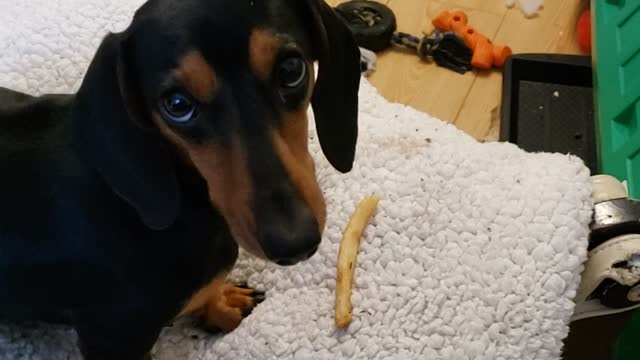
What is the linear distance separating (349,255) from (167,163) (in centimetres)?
49

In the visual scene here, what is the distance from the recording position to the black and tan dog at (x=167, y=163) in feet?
3.56

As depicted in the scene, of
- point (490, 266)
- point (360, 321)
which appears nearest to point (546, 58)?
point (490, 266)

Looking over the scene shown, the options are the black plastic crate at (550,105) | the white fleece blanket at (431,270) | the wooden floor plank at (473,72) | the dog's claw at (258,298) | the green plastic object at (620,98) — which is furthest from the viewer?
the wooden floor plank at (473,72)

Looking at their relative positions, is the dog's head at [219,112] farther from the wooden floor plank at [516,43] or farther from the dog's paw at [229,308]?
the wooden floor plank at [516,43]

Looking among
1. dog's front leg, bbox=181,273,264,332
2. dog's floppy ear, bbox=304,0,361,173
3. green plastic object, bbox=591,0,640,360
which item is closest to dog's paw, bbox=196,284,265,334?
dog's front leg, bbox=181,273,264,332

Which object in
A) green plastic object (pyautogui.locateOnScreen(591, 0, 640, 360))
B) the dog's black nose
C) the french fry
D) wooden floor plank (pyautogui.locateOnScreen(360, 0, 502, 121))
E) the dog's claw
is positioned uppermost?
the dog's black nose

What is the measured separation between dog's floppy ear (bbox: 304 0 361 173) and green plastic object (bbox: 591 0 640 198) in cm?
72

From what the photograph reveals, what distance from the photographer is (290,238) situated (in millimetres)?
1067

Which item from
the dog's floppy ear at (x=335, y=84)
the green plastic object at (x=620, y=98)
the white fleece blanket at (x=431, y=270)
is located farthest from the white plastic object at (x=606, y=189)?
the dog's floppy ear at (x=335, y=84)

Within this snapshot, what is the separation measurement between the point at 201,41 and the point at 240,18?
0.19 feet

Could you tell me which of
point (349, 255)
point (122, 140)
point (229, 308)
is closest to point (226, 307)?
point (229, 308)

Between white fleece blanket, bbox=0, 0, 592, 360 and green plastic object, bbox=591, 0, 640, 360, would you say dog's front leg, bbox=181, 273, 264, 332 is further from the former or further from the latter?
green plastic object, bbox=591, 0, 640, 360

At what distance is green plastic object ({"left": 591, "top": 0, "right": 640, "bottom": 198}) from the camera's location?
1.82 metres

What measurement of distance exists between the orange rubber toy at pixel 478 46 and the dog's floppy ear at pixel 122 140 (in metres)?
1.27
